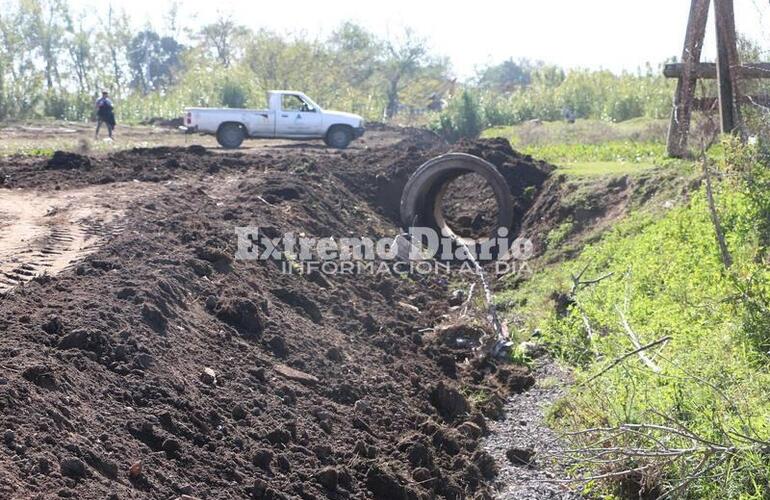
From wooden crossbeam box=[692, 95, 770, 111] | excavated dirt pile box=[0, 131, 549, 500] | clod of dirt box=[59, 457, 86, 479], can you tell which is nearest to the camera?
clod of dirt box=[59, 457, 86, 479]

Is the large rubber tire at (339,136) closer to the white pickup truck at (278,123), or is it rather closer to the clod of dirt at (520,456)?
the white pickup truck at (278,123)

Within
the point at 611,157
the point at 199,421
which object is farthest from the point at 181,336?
the point at 611,157

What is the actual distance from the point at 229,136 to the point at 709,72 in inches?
568

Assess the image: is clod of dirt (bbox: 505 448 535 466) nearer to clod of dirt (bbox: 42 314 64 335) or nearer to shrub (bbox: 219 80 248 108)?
clod of dirt (bbox: 42 314 64 335)

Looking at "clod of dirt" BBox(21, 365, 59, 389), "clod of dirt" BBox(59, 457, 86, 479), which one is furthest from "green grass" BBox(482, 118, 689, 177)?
"clod of dirt" BBox(59, 457, 86, 479)

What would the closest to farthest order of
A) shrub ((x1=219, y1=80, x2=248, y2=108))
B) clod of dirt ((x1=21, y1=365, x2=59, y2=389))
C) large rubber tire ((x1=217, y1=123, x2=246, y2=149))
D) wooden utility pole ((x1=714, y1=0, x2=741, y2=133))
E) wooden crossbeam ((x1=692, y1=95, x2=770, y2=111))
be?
clod of dirt ((x1=21, y1=365, x2=59, y2=389)), wooden crossbeam ((x1=692, y1=95, x2=770, y2=111)), wooden utility pole ((x1=714, y1=0, x2=741, y2=133)), large rubber tire ((x1=217, y1=123, x2=246, y2=149)), shrub ((x1=219, y1=80, x2=248, y2=108))

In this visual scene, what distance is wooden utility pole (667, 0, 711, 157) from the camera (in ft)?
55.4

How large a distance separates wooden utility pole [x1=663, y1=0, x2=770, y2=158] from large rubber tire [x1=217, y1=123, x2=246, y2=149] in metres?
13.5

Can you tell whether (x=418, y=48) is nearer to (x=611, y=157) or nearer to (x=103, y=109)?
(x=103, y=109)

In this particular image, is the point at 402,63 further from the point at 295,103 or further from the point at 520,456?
the point at 520,456

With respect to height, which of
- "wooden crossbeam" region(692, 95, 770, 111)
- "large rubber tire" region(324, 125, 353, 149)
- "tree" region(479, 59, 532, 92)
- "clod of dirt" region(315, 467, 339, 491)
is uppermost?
"tree" region(479, 59, 532, 92)

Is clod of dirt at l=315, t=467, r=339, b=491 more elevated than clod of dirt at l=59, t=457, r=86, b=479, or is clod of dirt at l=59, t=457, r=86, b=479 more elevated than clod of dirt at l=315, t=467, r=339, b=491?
clod of dirt at l=59, t=457, r=86, b=479

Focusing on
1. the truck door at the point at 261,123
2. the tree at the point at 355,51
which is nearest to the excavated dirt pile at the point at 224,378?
the truck door at the point at 261,123

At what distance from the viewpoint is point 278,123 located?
2847 cm
